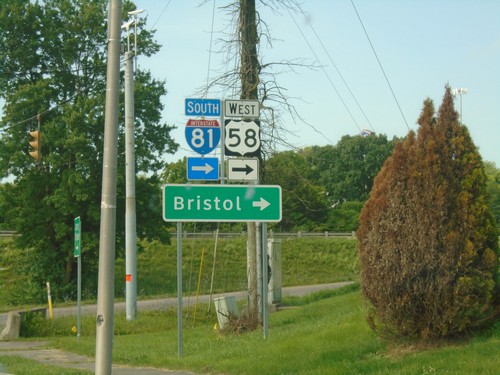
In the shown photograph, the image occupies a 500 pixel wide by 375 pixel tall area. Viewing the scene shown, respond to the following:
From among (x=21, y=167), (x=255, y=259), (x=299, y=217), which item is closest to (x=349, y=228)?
(x=299, y=217)

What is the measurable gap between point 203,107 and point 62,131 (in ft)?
79.7

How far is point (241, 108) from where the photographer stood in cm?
1487

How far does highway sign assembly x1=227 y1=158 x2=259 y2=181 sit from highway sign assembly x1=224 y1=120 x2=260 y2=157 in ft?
0.57

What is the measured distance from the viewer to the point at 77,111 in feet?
123

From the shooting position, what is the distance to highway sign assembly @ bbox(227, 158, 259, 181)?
14031 millimetres

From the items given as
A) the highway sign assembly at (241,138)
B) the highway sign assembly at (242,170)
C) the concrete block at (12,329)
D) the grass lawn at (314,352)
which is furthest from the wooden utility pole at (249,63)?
the concrete block at (12,329)

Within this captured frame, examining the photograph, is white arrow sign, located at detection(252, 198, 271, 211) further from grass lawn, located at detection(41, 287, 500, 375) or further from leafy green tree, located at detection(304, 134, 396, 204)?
leafy green tree, located at detection(304, 134, 396, 204)

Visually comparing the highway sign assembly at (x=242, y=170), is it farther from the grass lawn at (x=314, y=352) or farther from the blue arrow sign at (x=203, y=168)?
the grass lawn at (x=314, y=352)

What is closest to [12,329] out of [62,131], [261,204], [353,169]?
[261,204]

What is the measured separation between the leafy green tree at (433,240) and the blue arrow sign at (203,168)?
3.85 m

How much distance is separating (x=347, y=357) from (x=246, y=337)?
4.36 metres

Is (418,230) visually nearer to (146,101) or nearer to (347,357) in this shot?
(347,357)

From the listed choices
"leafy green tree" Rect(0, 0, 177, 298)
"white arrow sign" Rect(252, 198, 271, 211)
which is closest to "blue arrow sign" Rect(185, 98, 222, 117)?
"white arrow sign" Rect(252, 198, 271, 211)

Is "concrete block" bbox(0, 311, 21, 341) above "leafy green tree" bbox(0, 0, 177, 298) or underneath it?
underneath
